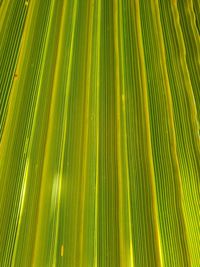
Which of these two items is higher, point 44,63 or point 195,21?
point 195,21

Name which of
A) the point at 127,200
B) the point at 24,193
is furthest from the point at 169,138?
the point at 24,193

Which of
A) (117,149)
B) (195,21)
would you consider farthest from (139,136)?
(195,21)

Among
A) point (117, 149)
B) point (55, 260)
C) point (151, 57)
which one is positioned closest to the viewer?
point (55, 260)

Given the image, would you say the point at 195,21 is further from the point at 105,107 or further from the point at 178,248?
the point at 178,248

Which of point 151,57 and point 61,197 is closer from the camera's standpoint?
point 61,197

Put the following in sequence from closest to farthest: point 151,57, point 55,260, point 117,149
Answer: point 55,260
point 117,149
point 151,57

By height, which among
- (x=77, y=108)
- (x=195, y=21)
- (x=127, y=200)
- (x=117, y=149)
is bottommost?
(x=127, y=200)
